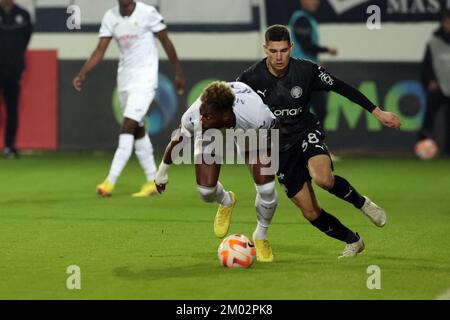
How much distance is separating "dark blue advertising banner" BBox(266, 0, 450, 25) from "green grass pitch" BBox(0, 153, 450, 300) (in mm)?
3630

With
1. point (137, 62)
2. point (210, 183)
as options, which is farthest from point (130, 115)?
point (210, 183)

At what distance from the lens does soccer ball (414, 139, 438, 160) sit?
61.8 ft

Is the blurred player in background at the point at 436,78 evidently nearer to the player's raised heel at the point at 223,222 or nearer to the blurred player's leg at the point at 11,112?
the blurred player's leg at the point at 11,112

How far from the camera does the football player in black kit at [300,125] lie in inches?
370

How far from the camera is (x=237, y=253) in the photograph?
9.09 meters

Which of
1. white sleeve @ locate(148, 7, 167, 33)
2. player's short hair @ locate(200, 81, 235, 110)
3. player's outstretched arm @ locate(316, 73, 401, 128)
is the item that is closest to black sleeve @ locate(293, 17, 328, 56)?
white sleeve @ locate(148, 7, 167, 33)

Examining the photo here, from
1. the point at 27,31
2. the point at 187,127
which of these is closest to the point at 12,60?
the point at 27,31

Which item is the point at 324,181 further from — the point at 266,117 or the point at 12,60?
the point at 12,60

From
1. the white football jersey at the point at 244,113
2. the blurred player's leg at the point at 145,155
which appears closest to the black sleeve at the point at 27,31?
the blurred player's leg at the point at 145,155

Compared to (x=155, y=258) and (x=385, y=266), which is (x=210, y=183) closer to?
(x=155, y=258)

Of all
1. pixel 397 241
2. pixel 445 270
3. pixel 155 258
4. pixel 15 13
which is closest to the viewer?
pixel 445 270

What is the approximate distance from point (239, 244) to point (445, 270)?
65.3 inches

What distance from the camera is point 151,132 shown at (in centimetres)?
1961

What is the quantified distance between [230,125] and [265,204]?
2.56ft
